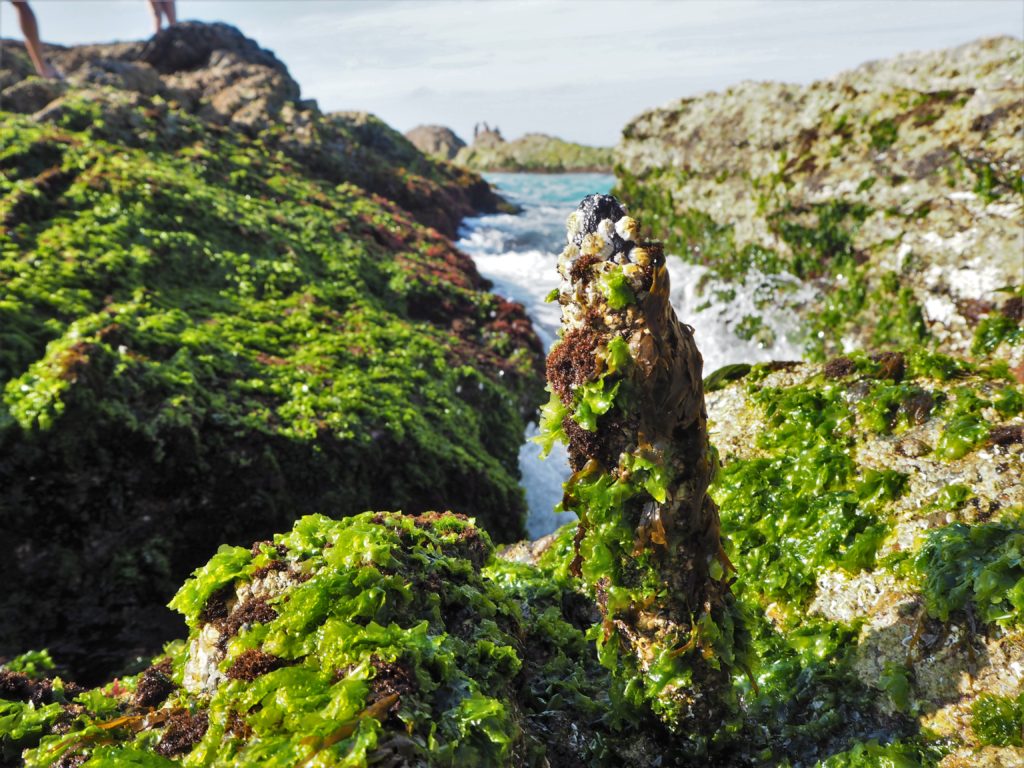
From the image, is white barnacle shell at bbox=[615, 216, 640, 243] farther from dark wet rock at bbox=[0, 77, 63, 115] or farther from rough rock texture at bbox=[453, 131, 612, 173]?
rough rock texture at bbox=[453, 131, 612, 173]

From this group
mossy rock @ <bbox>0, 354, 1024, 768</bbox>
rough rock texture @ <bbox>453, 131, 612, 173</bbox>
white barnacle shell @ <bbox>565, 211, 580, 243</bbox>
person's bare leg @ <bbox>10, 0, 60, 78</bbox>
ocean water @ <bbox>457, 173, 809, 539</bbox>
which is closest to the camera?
mossy rock @ <bbox>0, 354, 1024, 768</bbox>

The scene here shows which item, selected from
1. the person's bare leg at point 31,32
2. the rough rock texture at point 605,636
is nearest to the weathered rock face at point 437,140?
the person's bare leg at point 31,32

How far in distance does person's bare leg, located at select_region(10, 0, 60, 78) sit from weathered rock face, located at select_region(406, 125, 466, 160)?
41.8 metres

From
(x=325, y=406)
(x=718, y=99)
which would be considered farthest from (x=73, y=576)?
(x=718, y=99)

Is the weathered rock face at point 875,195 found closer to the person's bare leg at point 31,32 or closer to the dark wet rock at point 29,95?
the dark wet rock at point 29,95

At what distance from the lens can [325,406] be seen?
7.02m

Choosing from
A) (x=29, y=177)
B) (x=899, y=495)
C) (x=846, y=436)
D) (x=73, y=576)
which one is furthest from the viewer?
(x=29, y=177)

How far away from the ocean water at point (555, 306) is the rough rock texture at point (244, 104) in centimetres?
266

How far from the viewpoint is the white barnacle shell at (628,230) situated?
241 centimetres

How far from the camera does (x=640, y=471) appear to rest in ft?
8.35

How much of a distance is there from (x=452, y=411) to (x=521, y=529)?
5.72 feet

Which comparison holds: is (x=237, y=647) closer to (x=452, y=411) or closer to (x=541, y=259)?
(x=452, y=411)

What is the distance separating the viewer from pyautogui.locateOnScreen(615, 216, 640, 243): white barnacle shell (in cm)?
241

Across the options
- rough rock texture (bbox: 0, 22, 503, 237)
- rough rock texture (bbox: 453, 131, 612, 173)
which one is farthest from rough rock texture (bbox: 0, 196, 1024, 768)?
rough rock texture (bbox: 453, 131, 612, 173)
